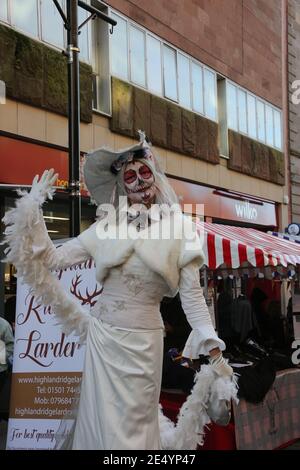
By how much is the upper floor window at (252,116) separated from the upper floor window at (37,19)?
566 centimetres

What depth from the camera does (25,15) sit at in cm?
943

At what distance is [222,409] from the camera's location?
291cm

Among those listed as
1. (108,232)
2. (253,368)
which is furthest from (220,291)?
(108,232)

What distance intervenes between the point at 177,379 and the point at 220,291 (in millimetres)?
4736

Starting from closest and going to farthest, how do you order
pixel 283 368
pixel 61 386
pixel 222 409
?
1. pixel 222 409
2. pixel 61 386
3. pixel 283 368

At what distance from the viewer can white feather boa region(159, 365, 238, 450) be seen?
2.88 metres

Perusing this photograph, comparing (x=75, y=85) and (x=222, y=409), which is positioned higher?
(x=75, y=85)

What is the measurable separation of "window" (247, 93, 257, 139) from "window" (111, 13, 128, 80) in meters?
5.35

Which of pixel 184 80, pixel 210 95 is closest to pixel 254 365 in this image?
pixel 184 80

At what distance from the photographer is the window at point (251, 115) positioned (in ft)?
52.2

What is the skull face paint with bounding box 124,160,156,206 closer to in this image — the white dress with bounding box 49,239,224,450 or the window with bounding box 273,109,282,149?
the white dress with bounding box 49,239,224,450

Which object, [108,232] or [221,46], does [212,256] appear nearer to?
[108,232]
